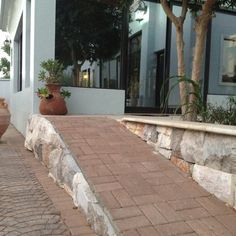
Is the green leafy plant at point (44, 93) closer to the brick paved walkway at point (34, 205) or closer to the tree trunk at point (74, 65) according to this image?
the tree trunk at point (74, 65)

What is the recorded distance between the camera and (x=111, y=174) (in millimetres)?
3256

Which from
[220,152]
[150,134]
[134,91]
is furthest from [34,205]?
[134,91]

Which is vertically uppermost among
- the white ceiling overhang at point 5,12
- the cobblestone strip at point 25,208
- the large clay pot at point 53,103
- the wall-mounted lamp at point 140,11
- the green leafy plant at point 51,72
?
the white ceiling overhang at point 5,12

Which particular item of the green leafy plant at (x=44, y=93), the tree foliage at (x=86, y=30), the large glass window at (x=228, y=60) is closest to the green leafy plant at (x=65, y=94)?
the green leafy plant at (x=44, y=93)

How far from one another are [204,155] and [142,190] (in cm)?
67

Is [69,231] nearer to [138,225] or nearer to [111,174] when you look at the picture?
[138,225]

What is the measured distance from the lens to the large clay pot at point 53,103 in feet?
18.5

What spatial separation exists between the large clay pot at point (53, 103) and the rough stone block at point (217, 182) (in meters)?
3.03

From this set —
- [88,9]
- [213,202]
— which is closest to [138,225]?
[213,202]

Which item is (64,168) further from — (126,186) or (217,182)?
(217,182)

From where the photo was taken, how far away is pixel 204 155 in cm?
312

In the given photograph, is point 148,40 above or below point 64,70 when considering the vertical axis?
above

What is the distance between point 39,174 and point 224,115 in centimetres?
240

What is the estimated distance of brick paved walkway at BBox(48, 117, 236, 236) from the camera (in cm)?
251
